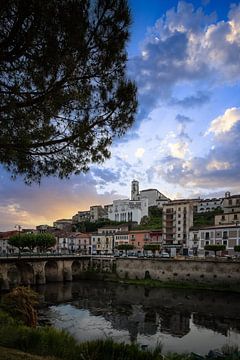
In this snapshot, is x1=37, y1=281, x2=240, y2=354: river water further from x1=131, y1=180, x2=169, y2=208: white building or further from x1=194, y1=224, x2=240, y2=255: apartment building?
x1=131, y1=180, x2=169, y2=208: white building

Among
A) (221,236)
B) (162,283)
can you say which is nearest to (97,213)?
(221,236)

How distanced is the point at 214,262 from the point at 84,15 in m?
41.4

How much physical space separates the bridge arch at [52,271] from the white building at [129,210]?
6117cm

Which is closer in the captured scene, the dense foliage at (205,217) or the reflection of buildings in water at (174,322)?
the reflection of buildings in water at (174,322)

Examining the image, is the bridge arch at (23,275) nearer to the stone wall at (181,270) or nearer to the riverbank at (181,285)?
the riverbank at (181,285)

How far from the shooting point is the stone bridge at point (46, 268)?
1914 inches

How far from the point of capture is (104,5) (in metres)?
10.4

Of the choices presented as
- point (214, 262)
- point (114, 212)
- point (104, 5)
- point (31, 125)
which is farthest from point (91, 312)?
point (114, 212)

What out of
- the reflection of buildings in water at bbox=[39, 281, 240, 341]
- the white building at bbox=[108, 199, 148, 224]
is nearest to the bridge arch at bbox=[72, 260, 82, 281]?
→ the reflection of buildings in water at bbox=[39, 281, 240, 341]

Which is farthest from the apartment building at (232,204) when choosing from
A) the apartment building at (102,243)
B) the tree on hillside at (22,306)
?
the tree on hillside at (22,306)

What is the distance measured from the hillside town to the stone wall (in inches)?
324

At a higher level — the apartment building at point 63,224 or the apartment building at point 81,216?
the apartment building at point 81,216

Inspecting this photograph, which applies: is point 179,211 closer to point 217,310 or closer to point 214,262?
point 214,262

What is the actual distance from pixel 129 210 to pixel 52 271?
2528 inches
